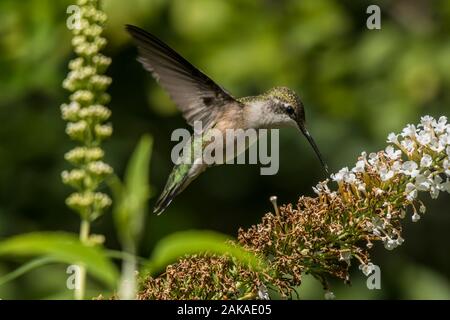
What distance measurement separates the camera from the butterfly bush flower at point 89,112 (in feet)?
5.39

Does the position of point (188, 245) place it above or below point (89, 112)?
below

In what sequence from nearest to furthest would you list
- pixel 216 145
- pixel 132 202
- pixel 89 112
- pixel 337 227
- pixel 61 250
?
pixel 61 250
pixel 132 202
pixel 89 112
pixel 337 227
pixel 216 145

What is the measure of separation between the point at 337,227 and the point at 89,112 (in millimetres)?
→ 845

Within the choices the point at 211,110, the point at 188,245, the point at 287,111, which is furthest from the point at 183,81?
the point at 188,245

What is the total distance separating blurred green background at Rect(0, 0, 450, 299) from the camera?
5.76 metres

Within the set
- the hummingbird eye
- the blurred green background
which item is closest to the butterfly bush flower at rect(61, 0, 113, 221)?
the hummingbird eye

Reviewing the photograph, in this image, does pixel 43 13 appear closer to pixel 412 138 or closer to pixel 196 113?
pixel 196 113

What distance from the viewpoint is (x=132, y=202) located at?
1.52 meters

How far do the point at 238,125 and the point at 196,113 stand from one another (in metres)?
0.20

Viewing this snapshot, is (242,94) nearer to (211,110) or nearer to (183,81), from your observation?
(211,110)

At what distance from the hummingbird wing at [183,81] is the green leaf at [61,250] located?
5.30 ft

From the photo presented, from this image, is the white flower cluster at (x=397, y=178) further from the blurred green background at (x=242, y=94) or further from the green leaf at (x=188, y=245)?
the blurred green background at (x=242, y=94)

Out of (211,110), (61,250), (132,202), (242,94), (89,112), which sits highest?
(242,94)

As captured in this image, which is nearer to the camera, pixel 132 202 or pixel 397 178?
pixel 132 202
